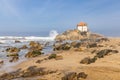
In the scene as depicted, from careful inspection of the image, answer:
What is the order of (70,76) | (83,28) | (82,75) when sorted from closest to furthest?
(70,76), (82,75), (83,28)

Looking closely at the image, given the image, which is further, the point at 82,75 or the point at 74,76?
the point at 82,75

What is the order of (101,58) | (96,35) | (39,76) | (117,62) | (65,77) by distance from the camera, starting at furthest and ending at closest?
1. (96,35)
2. (101,58)
3. (117,62)
4. (39,76)
5. (65,77)

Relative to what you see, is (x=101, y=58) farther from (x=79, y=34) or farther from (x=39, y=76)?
(x=79, y=34)

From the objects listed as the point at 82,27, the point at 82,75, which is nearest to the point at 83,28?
the point at 82,27

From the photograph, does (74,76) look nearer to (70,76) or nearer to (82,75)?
(70,76)

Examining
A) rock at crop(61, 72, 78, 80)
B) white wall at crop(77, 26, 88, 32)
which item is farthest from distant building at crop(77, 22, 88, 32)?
rock at crop(61, 72, 78, 80)

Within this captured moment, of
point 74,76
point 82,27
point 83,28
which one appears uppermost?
point 82,27

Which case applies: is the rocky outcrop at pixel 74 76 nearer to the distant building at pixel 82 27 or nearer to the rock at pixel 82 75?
the rock at pixel 82 75

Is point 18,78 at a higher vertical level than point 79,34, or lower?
lower

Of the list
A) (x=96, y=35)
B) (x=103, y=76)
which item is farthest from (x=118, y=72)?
(x=96, y=35)

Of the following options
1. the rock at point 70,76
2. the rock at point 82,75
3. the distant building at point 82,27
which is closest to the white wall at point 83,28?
the distant building at point 82,27

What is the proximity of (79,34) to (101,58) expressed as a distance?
192 feet

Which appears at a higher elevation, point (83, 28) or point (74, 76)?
point (83, 28)

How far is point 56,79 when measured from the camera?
11719mm
